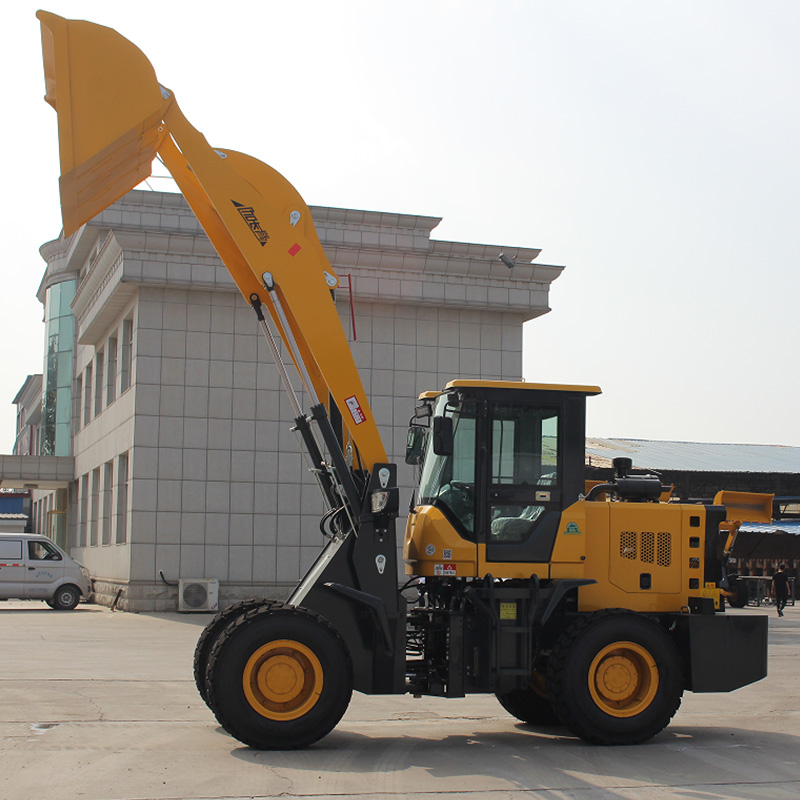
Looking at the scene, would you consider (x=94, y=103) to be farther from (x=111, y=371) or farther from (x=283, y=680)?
(x=111, y=371)

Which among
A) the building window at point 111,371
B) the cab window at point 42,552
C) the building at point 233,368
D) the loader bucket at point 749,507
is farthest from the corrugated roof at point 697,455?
the loader bucket at point 749,507

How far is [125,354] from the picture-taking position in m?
29.0

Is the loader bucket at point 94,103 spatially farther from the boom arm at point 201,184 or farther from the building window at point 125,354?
the building window at point 125,354

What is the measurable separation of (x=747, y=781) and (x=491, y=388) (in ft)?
13.1

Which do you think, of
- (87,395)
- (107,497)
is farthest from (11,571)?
(87,395)

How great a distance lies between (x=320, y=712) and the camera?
30.0ft

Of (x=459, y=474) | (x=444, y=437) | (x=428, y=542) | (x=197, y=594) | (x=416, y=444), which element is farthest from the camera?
(x=197, y=594)

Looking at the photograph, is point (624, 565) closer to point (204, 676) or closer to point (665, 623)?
point (665, 623)

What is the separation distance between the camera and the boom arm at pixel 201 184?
373 inches

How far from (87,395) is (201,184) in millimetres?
28092

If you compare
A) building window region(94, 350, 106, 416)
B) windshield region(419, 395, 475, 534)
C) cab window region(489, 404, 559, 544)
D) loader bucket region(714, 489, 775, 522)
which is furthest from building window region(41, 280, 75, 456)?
cab window region(489, 404, 559, 544)

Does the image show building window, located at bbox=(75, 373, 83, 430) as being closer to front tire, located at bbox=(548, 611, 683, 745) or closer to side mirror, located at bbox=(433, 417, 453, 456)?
side mirror, located at bbox=(433, 417, 453, 456)

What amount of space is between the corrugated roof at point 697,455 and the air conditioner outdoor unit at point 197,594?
17942 mm

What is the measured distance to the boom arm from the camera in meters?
9.47
